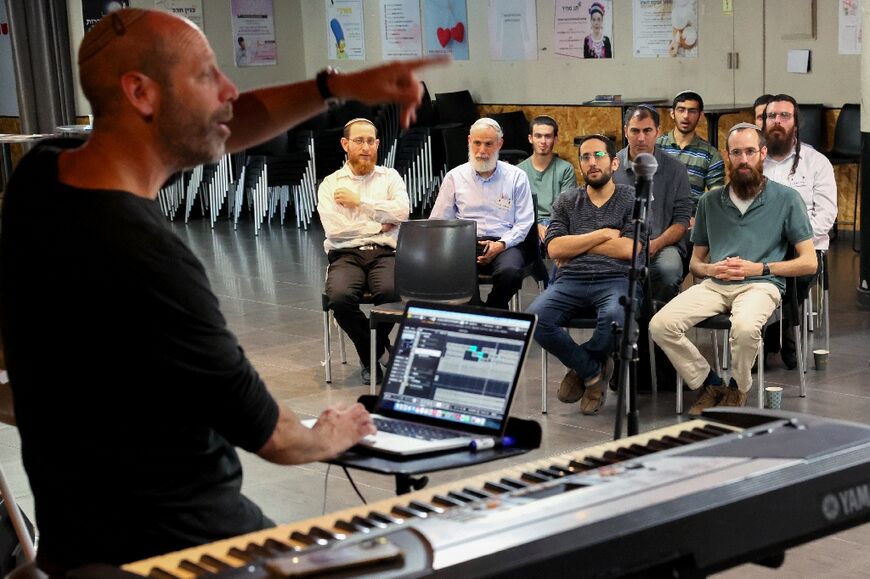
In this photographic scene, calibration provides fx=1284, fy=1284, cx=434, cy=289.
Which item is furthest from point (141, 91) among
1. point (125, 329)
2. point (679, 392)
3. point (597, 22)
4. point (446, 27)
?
point (446, 27)

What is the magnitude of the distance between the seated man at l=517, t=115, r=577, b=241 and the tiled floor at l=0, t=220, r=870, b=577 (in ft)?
3.05

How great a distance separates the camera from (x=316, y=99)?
98.4 inches

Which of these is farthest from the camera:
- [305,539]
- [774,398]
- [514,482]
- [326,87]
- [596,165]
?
[596,165]

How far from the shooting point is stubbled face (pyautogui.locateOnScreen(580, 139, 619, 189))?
619 centimetres

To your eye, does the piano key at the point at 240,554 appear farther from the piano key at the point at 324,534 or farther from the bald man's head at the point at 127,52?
the bald man's head at the point at 127,52

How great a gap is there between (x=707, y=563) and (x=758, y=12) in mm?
9991

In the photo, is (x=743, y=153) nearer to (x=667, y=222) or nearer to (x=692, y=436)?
(x=667, y=222)

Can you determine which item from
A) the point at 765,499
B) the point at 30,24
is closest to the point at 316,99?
the point at 765,499

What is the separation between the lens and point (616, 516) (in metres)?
1.89

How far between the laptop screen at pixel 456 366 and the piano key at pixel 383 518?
932mm

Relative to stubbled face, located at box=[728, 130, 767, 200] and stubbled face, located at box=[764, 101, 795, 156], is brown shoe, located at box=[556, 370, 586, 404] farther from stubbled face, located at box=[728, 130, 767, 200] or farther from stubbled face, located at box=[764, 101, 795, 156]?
stubbled face, located at box=[764, 101, 795, 156]

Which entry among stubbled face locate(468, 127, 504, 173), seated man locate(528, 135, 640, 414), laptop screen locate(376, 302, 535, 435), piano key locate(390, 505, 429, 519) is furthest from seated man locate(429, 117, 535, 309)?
piano key locate(390, 505, 429, 519)

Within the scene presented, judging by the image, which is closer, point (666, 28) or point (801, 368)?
point (801, 368)

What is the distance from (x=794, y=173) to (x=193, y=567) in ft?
18.8
